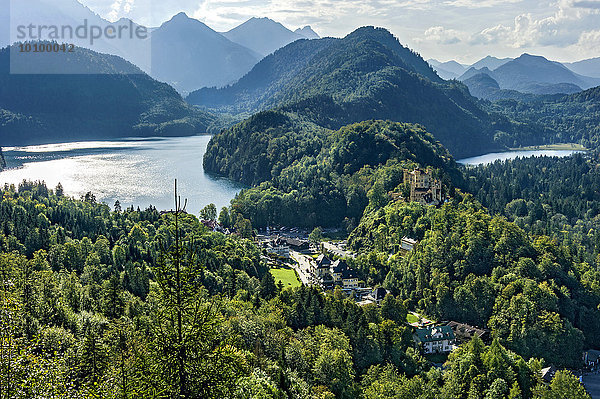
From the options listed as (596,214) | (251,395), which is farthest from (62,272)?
(596,214)

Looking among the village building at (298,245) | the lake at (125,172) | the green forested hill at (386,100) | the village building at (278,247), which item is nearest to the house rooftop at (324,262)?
the village building at (278,247)

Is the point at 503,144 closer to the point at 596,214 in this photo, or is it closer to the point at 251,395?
the point at 596,214

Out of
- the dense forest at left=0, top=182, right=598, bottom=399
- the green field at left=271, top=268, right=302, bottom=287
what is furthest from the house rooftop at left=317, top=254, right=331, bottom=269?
the dense forest at left=0, top=182, right=598, bottom=399

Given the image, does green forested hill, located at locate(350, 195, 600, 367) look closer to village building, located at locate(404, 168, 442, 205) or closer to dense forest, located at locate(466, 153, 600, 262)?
village building, located at locate(404, 168, 442, 205)

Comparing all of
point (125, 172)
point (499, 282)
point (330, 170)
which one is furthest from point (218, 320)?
point (125, 172)

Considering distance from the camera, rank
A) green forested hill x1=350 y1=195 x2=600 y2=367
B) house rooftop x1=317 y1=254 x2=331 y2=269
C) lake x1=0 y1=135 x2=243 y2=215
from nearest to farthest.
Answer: green forested hill x1=350 y1=195 x2=600 y2=367, house rooftop x1=317 y1=254 x2=331 y2=269, lake x1=0 y1=135 x2=243 y2=215

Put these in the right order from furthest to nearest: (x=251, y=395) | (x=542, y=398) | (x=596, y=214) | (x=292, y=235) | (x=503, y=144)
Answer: (x=503, y=144) → (x=596, y=214) → (x=292, y=235) → (x=542, y=398) → (x=251, y=395)

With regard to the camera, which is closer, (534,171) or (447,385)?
(447,385)
